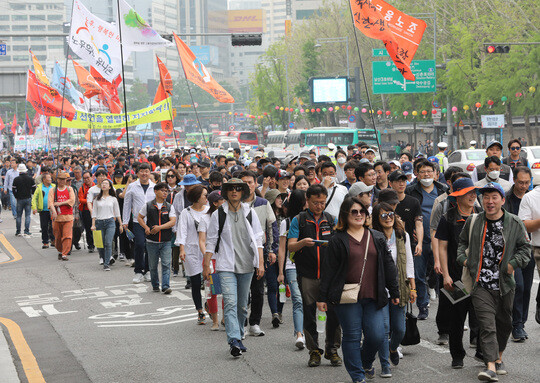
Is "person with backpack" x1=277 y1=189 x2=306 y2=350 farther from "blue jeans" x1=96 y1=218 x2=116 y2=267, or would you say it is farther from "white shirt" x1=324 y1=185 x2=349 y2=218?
"blue jeans" x1=96 y1=218 x2=116 y2=267

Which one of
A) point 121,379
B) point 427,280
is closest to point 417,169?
point 427,280

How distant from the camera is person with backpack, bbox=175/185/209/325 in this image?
33.1ft

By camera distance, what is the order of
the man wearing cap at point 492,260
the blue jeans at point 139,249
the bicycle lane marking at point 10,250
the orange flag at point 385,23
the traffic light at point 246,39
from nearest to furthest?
the man wearing cap at point 492,260, the blue jeans at point 139,249, the orange flag at point 385,23, the bicycle lane marking at point 10,250, the traffic light at point 246,39

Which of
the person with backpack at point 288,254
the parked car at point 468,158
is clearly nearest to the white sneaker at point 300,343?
the person with backpack at point 288,254

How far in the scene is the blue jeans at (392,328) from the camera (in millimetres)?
7195

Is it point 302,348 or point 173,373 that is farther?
point 302,348

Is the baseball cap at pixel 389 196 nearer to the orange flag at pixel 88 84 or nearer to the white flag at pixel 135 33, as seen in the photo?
the white flag at pixel 135 33

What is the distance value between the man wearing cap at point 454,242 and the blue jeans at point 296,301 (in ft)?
4.83

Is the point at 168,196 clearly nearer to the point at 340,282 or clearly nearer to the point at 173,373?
the point at 173,373

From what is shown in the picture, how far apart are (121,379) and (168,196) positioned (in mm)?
5587

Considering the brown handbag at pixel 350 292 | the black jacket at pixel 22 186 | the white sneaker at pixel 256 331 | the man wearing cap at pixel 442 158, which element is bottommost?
the white sneaker at pixel 256 331

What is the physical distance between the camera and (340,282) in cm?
668

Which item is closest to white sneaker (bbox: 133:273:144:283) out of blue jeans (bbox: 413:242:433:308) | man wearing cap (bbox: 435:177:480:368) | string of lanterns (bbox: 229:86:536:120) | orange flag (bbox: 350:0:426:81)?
blue jeans (bbox: 413:242:433:308)

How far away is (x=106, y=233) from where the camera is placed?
15445 millimetres
